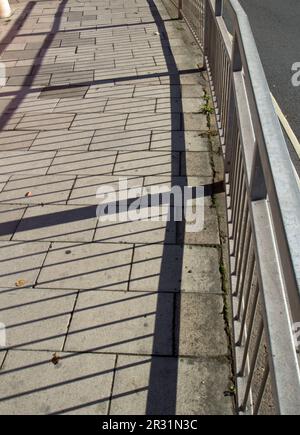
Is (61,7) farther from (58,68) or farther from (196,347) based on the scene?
(196,347)

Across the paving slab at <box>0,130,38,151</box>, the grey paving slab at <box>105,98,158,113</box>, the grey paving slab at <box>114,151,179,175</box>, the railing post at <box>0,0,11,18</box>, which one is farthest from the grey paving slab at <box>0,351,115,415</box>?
the railing post at <box>0,0,11,18</box>

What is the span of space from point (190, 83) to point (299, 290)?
5.73m

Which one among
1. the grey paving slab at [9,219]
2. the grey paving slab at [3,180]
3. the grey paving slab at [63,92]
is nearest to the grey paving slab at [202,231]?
the grey paving slab at [9,219]

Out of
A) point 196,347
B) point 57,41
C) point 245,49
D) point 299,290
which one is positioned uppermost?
point 245,49

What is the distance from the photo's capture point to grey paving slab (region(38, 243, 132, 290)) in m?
3.23

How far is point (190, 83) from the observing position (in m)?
6.36

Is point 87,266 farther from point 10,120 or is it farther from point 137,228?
point 10,120

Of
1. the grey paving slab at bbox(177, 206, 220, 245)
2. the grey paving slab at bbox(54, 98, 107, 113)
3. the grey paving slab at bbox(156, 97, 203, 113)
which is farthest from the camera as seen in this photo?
the grey paving slab at bbox(54, 98, 107, 113)

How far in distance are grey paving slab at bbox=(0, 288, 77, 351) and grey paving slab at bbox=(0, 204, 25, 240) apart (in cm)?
68

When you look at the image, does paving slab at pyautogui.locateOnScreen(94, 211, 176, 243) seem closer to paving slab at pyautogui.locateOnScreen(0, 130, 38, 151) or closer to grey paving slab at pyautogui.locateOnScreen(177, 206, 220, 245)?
grey paving slab at pyautogui.locateOnScreen(177, 206, 220, 245)

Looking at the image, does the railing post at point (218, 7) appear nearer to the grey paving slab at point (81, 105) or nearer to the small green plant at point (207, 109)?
the small green plant at point (207, 109)

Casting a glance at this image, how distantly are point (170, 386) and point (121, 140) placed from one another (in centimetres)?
318
